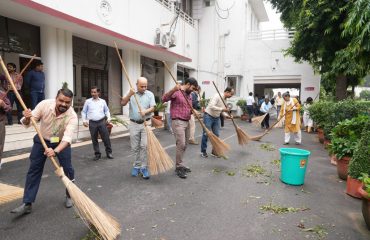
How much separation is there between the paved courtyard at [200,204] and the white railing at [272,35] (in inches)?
574

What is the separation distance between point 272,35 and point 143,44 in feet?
36.9

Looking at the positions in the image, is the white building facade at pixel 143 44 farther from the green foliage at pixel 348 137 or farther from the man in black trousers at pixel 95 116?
the green foliage at pixel 348 137

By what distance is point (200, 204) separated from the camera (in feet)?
13.2

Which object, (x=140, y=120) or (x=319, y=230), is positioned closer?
(x=319, y=230)

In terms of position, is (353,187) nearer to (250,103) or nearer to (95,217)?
(95,217)

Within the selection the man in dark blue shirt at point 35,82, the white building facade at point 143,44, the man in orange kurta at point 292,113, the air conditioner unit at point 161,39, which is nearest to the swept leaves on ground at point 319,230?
the man in orange kurta at point 292,113

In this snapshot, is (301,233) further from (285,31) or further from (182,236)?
(285,31)

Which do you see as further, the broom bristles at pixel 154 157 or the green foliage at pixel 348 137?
the green foliage at pixel 348 137

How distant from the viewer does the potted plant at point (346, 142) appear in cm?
523

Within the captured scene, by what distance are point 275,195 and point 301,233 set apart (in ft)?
4.00

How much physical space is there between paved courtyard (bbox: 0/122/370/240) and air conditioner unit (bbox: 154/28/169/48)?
809 centimetres

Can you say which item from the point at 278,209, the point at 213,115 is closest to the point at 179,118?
the point at 213,115

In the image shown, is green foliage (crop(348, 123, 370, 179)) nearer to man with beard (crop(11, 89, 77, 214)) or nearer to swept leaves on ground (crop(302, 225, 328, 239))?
swept leaves on ground (crop(302, 225, 328, 239))

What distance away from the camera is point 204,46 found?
66.4ft
